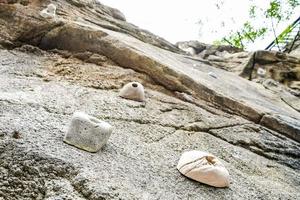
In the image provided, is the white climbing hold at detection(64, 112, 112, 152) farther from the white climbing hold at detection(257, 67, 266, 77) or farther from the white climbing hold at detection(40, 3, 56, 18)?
the white climbing hold at detection(257, 67, 266, 77)

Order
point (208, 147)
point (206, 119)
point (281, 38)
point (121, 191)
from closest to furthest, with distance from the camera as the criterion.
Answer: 1. point (121, 191)
2. point (208, 147)
3. point (206, 119)
4. point (281, 38)

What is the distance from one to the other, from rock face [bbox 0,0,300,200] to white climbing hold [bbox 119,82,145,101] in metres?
0.10

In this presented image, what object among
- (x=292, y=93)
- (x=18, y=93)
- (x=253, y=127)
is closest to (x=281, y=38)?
(x=292, y=93)

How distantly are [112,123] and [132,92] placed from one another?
0.71 meters

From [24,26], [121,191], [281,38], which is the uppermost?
[281,38]

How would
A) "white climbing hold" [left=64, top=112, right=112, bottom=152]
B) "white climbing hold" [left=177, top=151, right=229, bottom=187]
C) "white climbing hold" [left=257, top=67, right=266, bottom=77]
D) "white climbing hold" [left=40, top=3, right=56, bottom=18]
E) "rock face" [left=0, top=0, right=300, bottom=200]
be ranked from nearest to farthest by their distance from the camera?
"rock face" [left=0, top=0, right=300, bottom=200] < "white climbing hold" [left=64, top=112, right=112, bottom=152] < "white climbing hold" [left=177, top=151, right=229, bottom=187] < "white climbing hold" [left=40, top=3, right=56, bottom=18] < "white climbing hold" [left=257, top=67, right=266, bottom=77]

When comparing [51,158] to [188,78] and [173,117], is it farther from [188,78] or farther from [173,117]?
[188,78]

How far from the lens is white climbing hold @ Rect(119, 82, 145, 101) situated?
3465 mm

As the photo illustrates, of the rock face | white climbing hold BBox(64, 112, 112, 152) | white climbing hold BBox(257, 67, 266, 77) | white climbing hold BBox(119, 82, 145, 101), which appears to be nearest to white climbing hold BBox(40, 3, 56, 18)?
the rock face

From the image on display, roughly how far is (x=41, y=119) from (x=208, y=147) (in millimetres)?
1654

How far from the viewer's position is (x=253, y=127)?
4129 millimetres

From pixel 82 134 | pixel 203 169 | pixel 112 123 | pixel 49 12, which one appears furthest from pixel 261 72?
pixel 82 134

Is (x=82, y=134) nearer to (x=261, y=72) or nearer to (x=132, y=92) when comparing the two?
(x=132, y=92)

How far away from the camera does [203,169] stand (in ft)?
7.67
